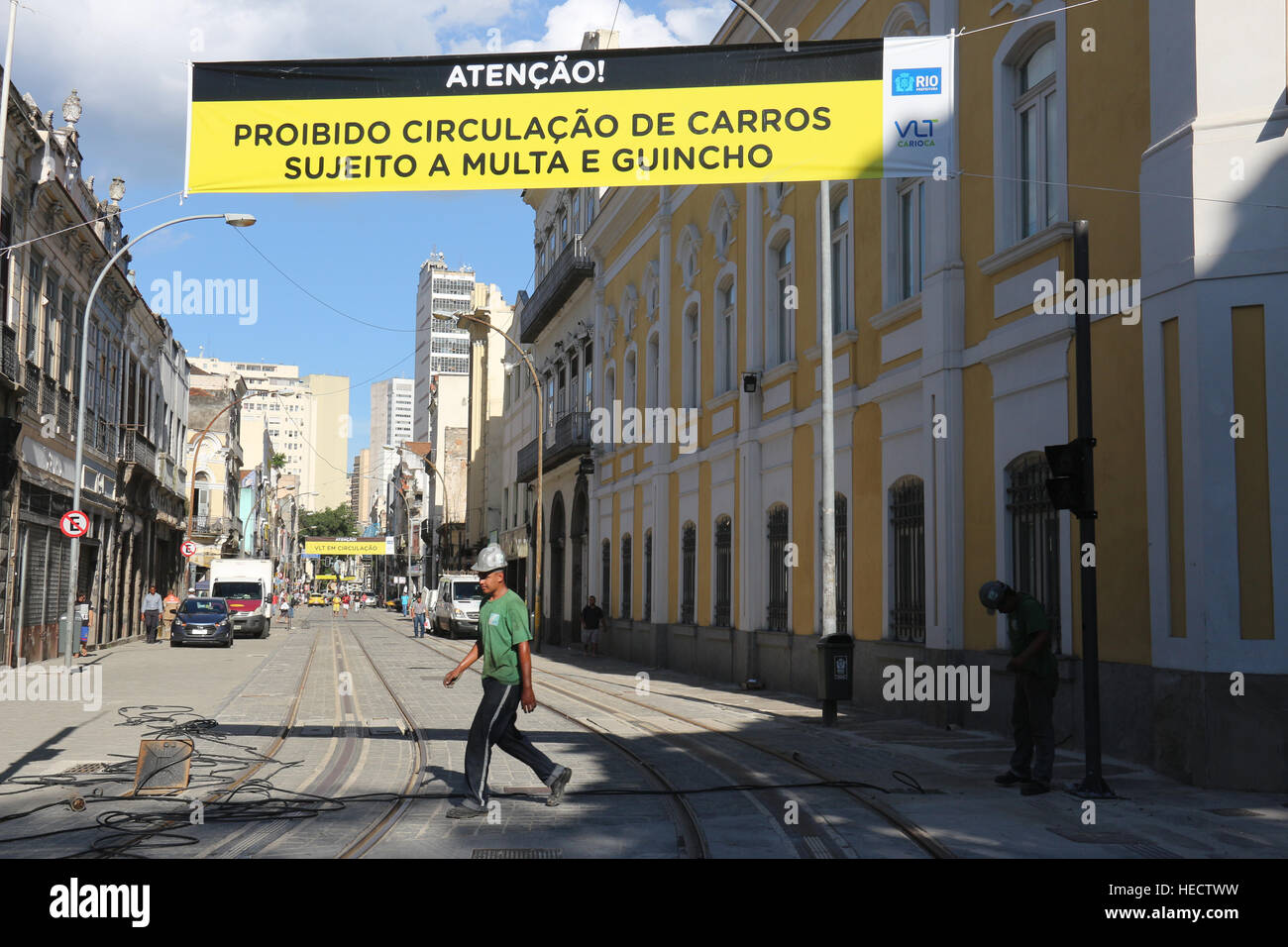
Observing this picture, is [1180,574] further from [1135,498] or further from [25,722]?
[25,722]

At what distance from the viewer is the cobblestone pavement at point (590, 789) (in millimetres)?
7652

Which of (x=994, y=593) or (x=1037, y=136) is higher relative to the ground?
(x=1037, y=136)

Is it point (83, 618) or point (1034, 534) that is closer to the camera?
point (1034, 534)

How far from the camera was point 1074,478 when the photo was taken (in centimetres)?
972

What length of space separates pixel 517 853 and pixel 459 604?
39.6m

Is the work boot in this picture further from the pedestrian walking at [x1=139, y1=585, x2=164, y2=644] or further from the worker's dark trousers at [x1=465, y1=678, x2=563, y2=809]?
the pedestrian walking at [x1=139, y1=585, x2=164, y2=644]

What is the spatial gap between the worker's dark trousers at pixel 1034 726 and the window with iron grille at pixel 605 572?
24.2 m

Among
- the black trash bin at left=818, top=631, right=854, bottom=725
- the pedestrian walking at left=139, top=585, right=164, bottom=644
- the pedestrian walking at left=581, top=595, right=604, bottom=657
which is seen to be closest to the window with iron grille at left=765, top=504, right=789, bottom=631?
the black trash bin at left=818, top=631, right=854, bottom=725

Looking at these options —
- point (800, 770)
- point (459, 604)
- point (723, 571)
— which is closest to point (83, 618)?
point (723, 571)

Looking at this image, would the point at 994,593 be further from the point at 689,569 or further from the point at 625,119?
the point at 689,569

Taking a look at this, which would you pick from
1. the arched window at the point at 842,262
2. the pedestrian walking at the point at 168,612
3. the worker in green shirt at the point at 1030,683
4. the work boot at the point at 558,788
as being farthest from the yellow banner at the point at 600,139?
the pedestrian walking at the point at 168,612

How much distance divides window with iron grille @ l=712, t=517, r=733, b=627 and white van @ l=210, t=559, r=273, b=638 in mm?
26329

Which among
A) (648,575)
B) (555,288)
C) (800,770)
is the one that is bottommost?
(800,770)

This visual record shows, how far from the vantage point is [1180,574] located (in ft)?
34.9
